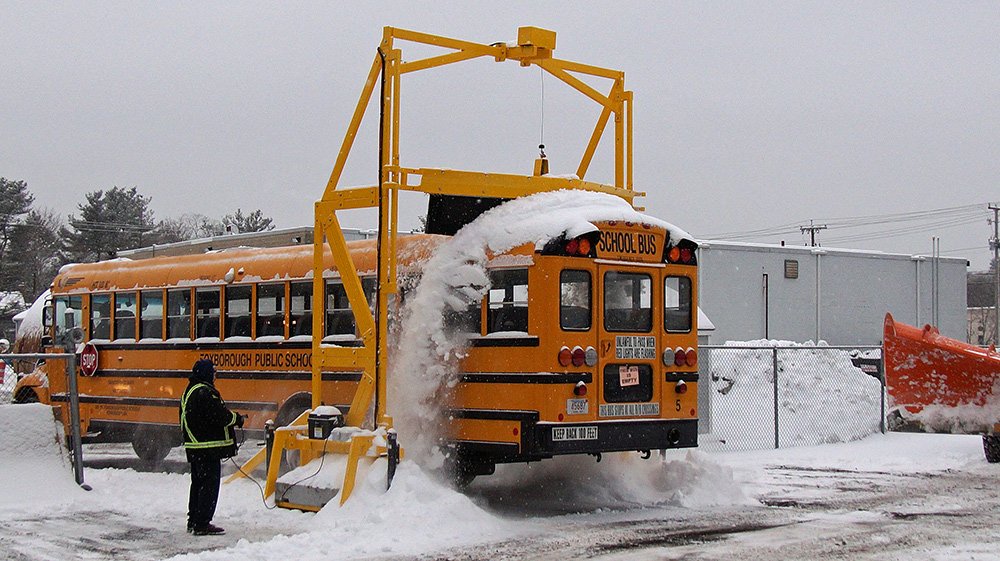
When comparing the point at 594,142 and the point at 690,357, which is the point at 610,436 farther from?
the point at 594,142

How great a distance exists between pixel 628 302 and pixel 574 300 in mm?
716

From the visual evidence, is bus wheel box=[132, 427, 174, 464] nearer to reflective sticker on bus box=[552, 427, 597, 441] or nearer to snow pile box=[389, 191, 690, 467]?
snow pile box=[389, 191, 690, 467]

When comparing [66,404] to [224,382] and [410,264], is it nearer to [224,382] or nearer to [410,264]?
[224,382]

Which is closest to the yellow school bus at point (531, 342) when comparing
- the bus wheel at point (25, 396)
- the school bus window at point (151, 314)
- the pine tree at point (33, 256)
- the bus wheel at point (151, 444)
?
the school bus window at point (151, 314)

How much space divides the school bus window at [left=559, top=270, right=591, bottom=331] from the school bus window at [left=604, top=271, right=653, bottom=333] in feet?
0.77

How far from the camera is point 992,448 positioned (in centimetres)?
1590

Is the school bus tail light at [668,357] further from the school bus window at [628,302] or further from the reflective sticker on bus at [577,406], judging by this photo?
the reflective sticker on bus at [577,406]

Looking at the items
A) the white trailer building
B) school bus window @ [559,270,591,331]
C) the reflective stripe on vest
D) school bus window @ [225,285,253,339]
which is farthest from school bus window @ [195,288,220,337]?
the white trailer building

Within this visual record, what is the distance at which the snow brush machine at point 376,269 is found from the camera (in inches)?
439

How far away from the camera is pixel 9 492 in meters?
12.4

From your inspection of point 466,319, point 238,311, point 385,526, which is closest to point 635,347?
point 466,319

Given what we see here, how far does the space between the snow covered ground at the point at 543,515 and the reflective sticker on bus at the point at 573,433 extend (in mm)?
761

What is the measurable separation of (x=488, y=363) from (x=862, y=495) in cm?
451

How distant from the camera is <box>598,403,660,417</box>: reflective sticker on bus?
1148 cm
